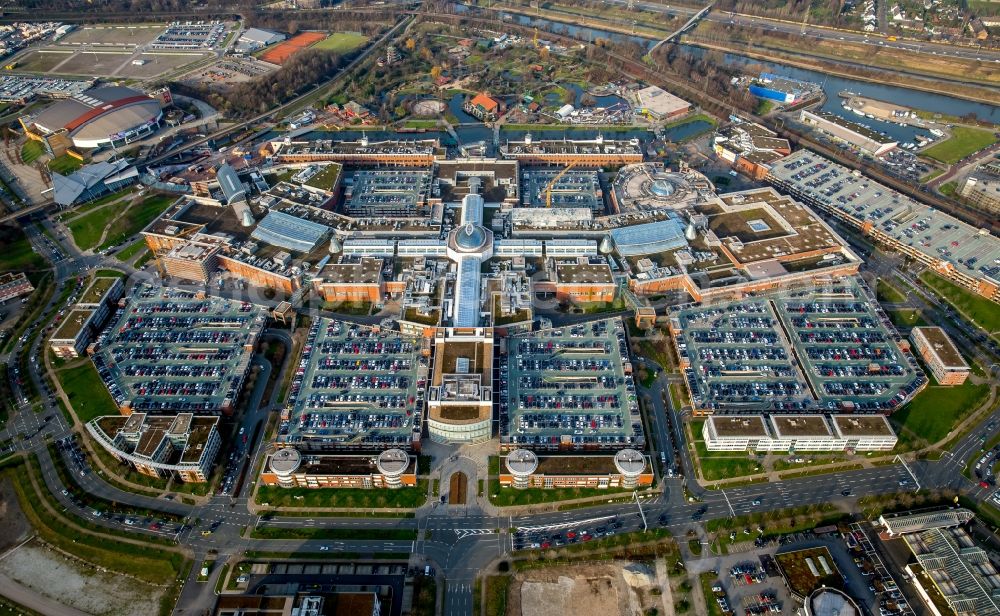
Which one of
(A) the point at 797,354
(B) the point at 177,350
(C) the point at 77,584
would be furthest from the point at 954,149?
(C) the point at 77,584

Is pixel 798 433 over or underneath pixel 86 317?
underneath

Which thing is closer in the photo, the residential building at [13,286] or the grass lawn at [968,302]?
the grass lawn at [968,302]

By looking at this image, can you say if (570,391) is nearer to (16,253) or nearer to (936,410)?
(936,410)

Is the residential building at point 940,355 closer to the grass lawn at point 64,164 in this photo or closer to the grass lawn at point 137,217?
the grass lawn at point 137,217

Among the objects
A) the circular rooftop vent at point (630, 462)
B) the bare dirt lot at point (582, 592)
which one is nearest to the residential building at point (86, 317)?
the bare dirt lot at point (582, 592)

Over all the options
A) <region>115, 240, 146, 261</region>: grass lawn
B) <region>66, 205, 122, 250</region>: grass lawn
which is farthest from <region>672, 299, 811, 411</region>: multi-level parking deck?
<region>66, 205, 122, 250</region>: grass lawn

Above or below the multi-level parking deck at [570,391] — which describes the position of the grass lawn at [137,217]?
above
